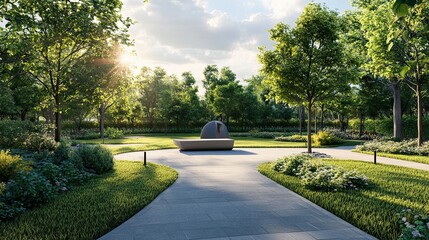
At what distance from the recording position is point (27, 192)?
25.0ft

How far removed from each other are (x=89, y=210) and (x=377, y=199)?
7037mm

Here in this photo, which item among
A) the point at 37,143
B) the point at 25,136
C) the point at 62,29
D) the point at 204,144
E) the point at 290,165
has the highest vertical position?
the point at 62,29

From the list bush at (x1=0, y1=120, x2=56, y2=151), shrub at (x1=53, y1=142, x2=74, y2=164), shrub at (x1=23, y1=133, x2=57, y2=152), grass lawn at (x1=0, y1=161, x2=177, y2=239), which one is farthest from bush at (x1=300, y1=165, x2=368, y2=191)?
bush at (x1=0, y1=120, x2=56, y2=151)

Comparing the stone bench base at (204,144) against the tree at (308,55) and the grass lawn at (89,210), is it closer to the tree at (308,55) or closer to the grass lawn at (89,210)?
the tree at (308,55)

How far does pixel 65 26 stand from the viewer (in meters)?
12.2

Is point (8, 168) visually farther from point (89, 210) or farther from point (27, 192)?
point (89, 210)

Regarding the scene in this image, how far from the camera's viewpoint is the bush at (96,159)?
1248cm

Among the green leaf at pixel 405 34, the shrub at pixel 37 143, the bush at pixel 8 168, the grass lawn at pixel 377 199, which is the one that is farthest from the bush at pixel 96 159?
the green leaf at pixel 405 34

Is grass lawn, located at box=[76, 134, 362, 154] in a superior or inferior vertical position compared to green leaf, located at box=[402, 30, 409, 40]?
inferior

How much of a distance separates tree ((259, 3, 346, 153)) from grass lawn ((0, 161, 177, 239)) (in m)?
10.0

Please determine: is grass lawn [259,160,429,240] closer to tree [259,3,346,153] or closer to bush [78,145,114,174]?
bush [78,145,114,174]

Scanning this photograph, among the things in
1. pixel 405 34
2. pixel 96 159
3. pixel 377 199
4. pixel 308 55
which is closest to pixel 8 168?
pixel 96 159

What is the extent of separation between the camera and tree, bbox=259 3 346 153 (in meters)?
18.0

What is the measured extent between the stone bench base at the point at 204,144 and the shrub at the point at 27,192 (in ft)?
45.3
